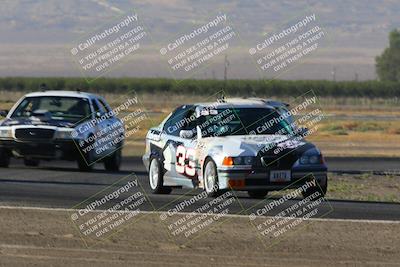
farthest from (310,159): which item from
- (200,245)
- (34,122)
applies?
(34,122)

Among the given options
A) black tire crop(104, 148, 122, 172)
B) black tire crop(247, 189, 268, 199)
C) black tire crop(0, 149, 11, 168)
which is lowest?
black tire crop(104, 148, 122, 172)

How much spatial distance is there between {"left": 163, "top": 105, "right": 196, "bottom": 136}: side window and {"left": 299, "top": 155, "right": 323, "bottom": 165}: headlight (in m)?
2.10

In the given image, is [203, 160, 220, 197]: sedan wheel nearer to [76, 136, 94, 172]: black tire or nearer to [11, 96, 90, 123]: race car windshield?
[76, 136, 94, 172]: black tire

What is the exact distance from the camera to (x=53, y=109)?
2717cm

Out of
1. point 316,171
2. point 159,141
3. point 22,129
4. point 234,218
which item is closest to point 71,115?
point 22,129

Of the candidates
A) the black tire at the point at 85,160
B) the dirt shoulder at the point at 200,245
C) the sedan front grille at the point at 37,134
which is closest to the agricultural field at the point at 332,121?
the black tire at the point at 85,160

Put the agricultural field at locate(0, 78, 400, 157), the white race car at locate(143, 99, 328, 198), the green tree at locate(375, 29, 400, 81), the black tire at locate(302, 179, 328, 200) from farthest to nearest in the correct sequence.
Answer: the green tree at locate(375, 29, 400, 81), the agricultural field at locate(0, 78, 400, 157), the black tire at locate(302, 179, 328, 200), the white race car at locate(143, 99, 328, 198)

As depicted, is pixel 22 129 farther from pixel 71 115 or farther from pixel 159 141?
pixel 159 141

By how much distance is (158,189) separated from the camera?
21.0m

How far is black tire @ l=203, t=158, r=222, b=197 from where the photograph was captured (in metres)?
19.2

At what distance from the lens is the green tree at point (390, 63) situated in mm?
180125

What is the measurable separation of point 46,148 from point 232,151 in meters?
7.47

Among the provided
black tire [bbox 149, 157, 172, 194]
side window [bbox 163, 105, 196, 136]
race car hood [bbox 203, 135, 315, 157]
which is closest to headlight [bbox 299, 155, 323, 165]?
race car hood [bbox 203, 135, 315, 157]

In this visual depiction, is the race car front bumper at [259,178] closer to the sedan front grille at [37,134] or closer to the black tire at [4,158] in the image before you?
the sedan front grille at [37,134]
